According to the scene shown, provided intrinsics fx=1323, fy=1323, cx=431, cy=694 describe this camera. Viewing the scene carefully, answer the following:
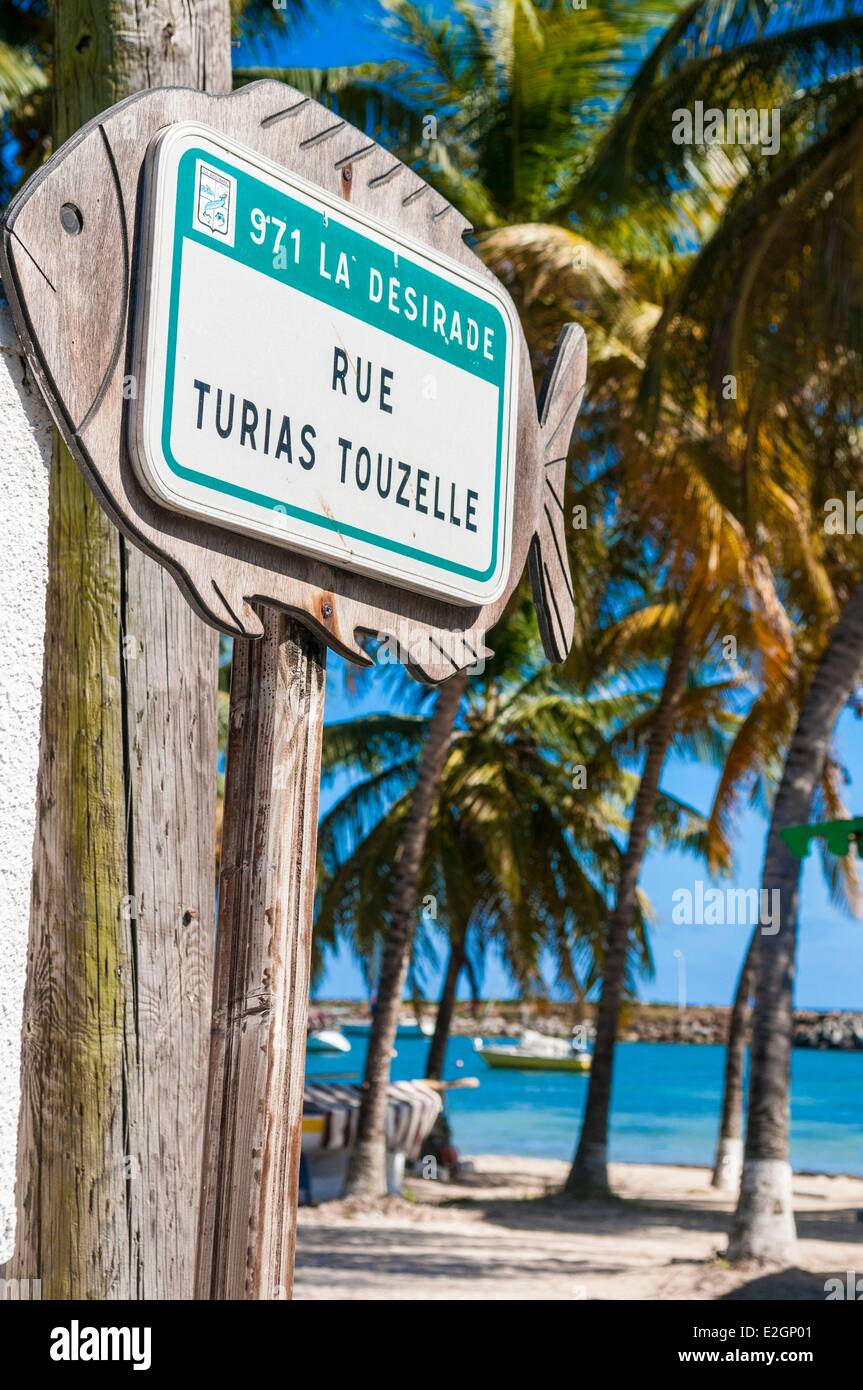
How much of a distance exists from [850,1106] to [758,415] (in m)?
71.1

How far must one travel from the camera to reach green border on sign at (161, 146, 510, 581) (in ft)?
5.30

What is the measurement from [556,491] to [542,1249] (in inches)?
432

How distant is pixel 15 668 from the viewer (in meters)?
1.73

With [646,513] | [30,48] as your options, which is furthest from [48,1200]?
[30,48]

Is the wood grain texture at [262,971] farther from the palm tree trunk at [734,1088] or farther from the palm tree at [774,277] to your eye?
the palm tree trunk at [734,1088]

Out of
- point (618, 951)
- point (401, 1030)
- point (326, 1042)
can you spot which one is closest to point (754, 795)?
Answer: point (618, 951)

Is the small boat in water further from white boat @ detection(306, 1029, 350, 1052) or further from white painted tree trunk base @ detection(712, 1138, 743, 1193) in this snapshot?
white painted tree trunk base @ detection(712, 1138, 743, 1193)

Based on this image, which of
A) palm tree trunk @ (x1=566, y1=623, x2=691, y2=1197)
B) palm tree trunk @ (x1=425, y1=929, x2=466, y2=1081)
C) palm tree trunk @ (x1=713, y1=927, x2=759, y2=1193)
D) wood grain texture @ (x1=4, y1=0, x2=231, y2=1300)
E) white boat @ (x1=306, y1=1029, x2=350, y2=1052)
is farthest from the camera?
white boat @ (x1=306, y1=1029, x2=350, y2=1052)

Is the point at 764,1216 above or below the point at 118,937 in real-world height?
below

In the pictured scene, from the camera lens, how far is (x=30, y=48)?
13.2 meters

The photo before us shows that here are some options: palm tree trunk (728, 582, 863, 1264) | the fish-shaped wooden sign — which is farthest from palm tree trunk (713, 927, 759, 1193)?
the fish-shaped wooden sign

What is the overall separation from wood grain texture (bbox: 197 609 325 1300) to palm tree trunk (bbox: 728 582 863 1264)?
29.4 feet

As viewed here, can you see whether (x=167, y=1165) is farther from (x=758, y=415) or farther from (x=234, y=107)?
(x=758, y=415)

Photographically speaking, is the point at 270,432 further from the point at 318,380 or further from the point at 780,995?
the point at 780,995
